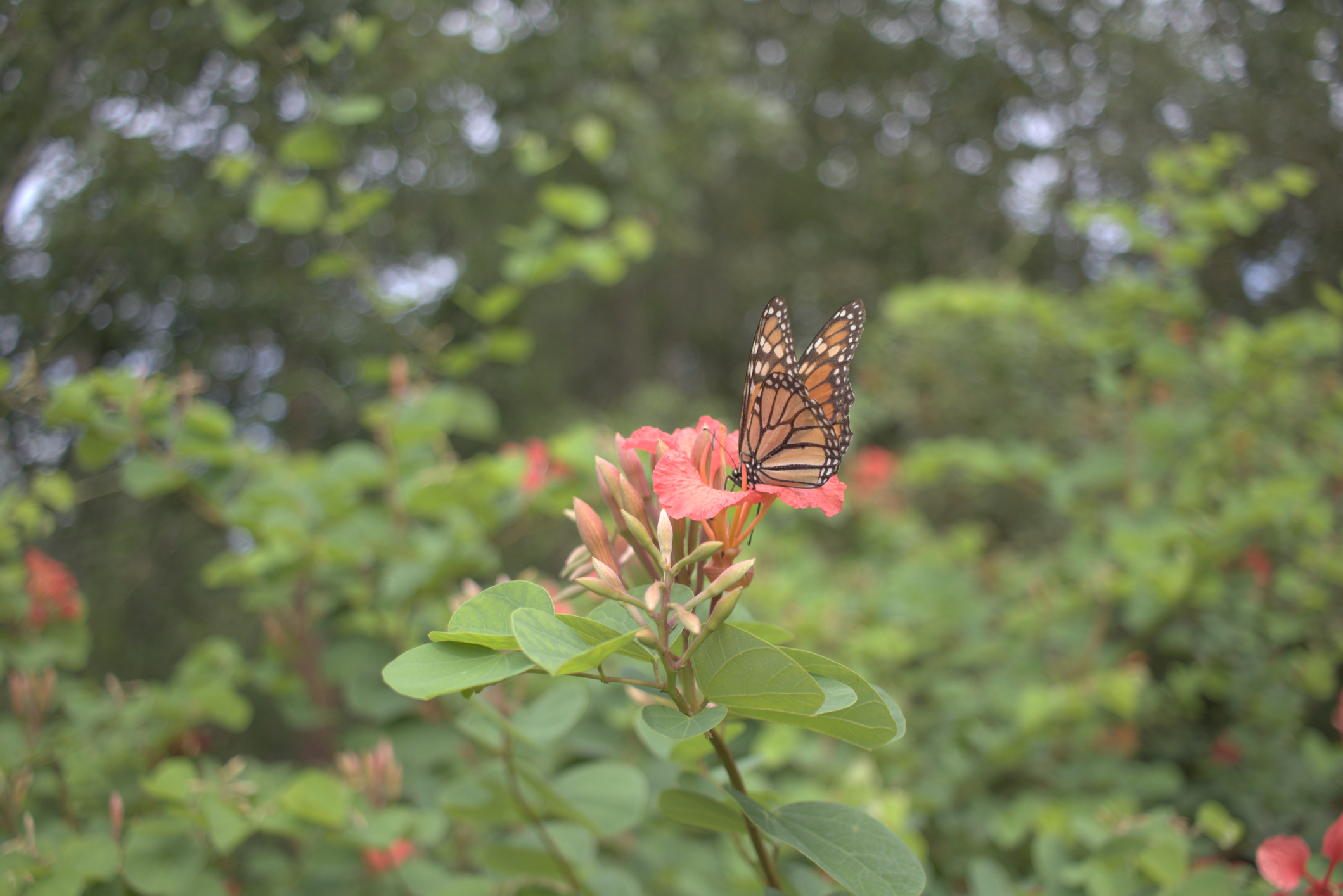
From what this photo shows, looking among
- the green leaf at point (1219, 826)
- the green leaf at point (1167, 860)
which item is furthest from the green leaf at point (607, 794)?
the green leaf at point (1219, 826)

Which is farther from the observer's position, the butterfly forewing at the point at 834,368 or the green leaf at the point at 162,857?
the green leaf at the point at 162,857

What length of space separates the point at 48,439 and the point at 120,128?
1000 millimetres

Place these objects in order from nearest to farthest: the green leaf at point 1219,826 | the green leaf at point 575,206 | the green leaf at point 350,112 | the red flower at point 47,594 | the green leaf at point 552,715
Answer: the green leaf at point 552,715 < the green leaf at point 1219,826 < the red flower at point 47,594 < the green leaf at point 350,112 < the green leaf at point 575,206

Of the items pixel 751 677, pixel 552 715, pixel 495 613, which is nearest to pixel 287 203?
pixel 552 715

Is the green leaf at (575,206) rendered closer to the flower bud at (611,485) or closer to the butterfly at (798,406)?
the butterfly at (798,406)

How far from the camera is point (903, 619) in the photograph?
93.8 inches

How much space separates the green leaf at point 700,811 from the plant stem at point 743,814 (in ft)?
0.05

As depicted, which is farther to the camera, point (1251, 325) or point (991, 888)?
point (1251, 325)

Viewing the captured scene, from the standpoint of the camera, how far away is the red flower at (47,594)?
1.55 m

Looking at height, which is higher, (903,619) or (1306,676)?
(1306,676)

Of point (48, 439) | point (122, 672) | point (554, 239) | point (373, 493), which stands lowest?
point (122, 672)

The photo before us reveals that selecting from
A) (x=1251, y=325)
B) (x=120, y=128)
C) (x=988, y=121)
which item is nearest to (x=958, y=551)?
(x=1251, y=325)

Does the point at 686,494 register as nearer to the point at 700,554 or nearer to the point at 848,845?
the point at 700,554

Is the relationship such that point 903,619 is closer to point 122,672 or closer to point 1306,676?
point 1306,676
